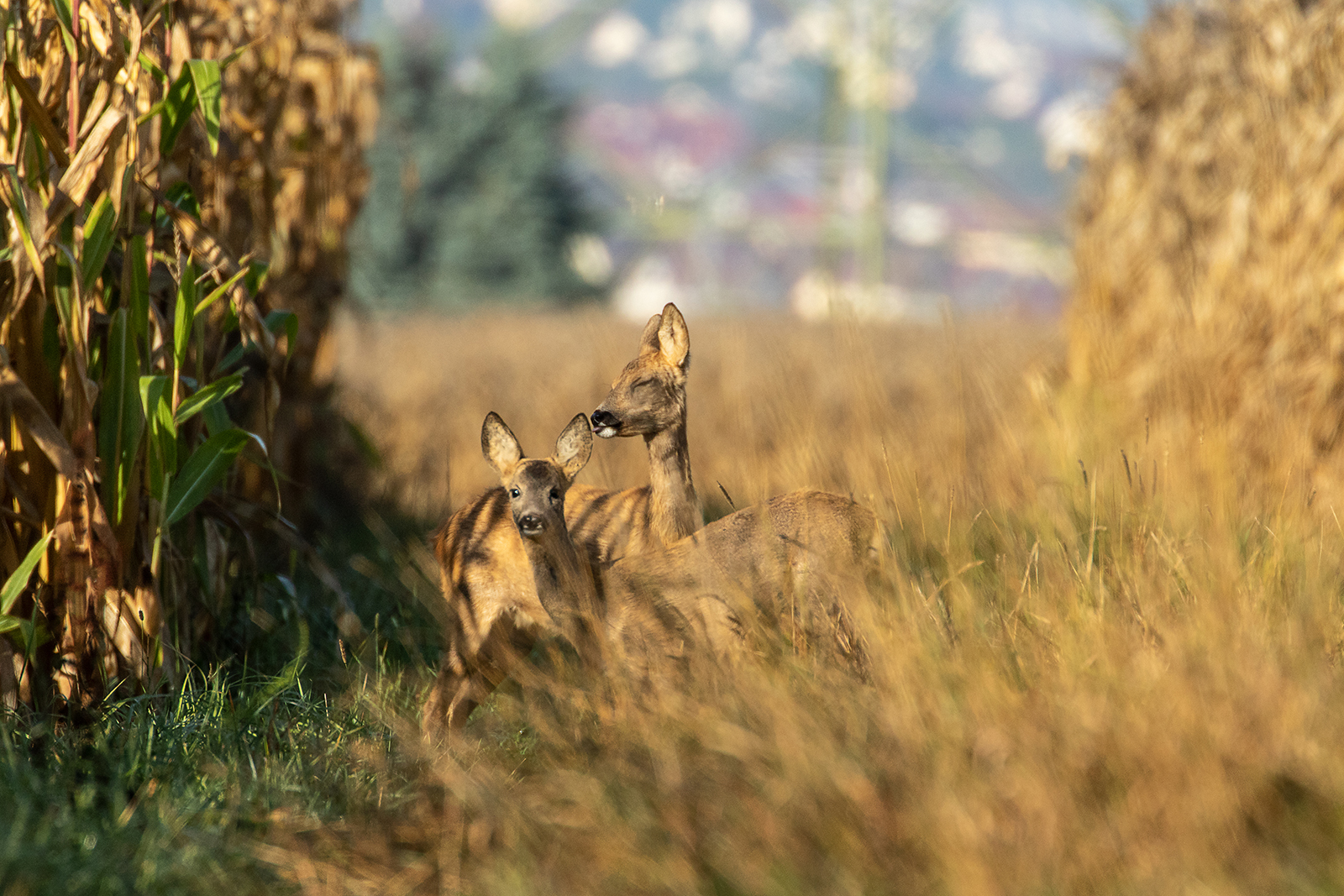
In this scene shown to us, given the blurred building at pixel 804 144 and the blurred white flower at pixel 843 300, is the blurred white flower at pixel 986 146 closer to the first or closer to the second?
the blurred building at pixel 804 144

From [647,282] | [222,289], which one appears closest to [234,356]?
[222,289]

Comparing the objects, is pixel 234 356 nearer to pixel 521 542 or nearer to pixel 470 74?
pixel 521 542

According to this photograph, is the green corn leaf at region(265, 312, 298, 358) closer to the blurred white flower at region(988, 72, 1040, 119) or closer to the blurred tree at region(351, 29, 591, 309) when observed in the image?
the blurred tree at region(351, 29, 591, 309)

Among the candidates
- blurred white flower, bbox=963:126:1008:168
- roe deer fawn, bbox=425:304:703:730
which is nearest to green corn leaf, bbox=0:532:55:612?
roe deer fawn, bbox=425:304:703:730

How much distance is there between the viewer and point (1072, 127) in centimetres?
909

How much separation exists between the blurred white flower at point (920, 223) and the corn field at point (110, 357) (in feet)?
120

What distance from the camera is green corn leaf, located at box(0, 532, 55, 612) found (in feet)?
10.5

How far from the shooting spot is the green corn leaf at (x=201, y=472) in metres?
3.60

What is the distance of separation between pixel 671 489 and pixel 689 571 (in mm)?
371

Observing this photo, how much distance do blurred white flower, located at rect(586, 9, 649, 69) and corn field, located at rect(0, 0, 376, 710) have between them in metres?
49.1

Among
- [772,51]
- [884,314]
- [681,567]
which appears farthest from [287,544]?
[772,51]

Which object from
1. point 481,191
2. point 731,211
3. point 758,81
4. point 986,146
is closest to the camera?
point 481,191

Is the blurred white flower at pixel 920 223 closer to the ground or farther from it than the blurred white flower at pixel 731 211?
closer to the ground

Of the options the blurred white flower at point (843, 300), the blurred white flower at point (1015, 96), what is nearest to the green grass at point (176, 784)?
the blurred white flower at point (843, 300)
